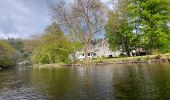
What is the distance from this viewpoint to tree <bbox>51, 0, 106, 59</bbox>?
6209cm

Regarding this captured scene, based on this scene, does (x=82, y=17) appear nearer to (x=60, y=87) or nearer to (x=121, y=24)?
(x=121, y=24)

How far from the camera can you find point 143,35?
59.4 m

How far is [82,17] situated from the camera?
6319 centimetres

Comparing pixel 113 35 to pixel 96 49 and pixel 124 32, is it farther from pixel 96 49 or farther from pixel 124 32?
pixel 96 49

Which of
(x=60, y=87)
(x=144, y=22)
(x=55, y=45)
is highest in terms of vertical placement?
(x=144, y=22)

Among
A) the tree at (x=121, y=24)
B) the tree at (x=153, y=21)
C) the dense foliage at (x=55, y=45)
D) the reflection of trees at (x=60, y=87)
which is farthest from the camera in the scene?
the dense foliage at (x=55, y=45)

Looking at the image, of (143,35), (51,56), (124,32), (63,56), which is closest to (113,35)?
(124,32)

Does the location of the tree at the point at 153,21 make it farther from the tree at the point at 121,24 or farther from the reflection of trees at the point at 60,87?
the reflection of trees at the point at 60,87

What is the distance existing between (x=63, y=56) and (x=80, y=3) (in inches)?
1049

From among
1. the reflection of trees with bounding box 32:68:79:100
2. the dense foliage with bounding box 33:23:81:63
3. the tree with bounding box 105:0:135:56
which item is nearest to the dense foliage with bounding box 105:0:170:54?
the tree with bounding box 105:0:135:56

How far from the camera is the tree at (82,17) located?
62094mm

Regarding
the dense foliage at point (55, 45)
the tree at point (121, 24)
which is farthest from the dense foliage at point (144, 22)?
the dense foliage at point (55, 45)

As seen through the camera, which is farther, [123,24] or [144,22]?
[123,24]

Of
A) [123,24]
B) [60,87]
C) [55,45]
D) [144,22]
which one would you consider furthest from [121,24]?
[60,87]
